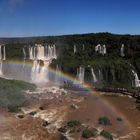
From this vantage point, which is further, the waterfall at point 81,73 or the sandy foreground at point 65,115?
the waterfall at point 81,73

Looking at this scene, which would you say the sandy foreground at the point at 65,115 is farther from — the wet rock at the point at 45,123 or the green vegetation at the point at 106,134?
the green vegetation at the point at 106,134

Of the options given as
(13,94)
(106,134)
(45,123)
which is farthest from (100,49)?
(106,134)

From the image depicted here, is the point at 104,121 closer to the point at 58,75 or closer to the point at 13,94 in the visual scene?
the point at 13,94

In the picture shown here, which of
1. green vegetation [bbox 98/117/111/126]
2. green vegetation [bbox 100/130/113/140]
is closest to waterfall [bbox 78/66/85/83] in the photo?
green vegetation [bbox 98/117/111/126]

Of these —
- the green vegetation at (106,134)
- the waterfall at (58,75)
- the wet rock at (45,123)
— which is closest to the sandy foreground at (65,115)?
the wet rock at (45,123)

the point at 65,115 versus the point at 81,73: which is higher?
the point at 81,73

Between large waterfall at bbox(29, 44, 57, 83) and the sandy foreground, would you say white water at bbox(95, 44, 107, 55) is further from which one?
the sandy foreground

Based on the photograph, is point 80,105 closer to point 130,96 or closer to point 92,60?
point 130,96
